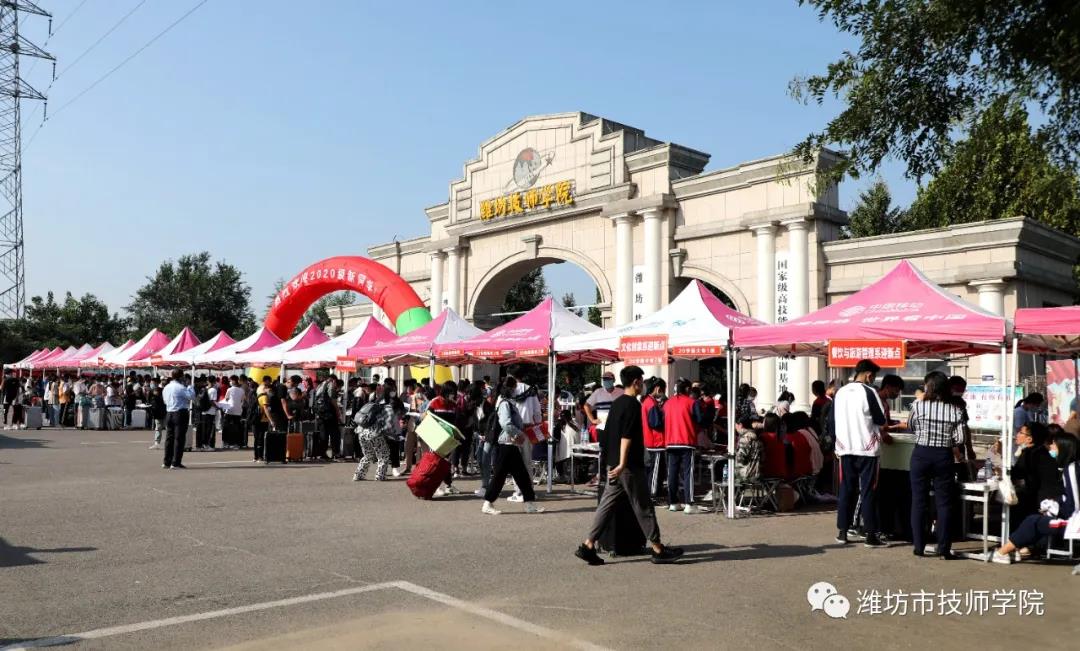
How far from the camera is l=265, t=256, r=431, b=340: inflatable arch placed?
23859 mm

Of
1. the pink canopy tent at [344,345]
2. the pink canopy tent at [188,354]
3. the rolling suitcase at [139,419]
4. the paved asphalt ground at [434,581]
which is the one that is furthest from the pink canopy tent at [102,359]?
the paved asphalt ground at [434,581]

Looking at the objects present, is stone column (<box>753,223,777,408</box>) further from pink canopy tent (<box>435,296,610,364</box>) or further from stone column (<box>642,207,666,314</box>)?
pink canopy tent (<box>435,296,610,364</box>)

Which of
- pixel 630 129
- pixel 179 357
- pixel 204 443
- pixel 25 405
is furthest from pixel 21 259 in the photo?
pixel 630 129

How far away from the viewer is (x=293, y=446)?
1689 centimetres

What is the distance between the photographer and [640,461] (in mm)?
7504

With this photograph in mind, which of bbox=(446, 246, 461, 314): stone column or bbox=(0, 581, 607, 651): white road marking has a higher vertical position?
bbox=(446, 246, 461, 314): stone column

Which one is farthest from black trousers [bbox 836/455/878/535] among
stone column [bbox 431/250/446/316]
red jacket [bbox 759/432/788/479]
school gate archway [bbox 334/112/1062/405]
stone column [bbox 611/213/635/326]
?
stone column [bbox 431/250/446/316]

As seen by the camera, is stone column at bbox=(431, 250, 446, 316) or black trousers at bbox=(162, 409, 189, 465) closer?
black trousers at bbox=(162, 409, 189, 465)

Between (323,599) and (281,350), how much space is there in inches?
667

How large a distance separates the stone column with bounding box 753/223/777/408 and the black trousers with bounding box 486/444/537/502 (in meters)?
11.5

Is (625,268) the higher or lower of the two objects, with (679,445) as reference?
higher

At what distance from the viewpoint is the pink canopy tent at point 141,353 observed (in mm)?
27719

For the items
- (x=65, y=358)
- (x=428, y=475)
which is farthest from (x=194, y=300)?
(x=428, y=475)

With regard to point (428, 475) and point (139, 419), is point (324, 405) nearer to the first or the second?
point (428, 475)
